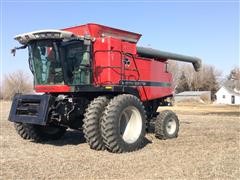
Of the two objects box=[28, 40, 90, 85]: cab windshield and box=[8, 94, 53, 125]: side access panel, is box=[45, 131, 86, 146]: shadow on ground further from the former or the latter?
box=[28, 40, 90, 85]: cab windshield

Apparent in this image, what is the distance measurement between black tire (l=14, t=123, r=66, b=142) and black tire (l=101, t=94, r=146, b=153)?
2.71 meters

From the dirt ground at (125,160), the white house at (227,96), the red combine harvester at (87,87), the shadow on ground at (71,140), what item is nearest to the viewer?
the dirt ground at (125,160)

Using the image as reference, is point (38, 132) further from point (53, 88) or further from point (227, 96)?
point (227, 96)

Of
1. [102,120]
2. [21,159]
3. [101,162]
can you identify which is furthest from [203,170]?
[21,159]

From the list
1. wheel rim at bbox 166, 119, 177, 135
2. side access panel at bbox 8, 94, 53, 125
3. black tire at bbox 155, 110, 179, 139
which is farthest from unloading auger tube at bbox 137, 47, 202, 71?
side access panel at bbox 8, 94, 53, 125

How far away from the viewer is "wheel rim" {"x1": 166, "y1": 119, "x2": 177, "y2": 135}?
13.4 m

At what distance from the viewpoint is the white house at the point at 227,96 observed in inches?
3637

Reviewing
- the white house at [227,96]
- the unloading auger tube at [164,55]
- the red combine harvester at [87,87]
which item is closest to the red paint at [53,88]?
A: the red combine harvester at [87,87]

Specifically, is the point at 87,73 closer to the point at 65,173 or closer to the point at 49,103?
the point at 49,103

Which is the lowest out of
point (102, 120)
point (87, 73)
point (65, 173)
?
point (65, 173)

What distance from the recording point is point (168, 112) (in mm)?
13523

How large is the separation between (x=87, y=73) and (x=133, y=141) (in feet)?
7.32

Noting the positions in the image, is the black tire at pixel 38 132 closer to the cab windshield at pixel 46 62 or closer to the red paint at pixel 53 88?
the red paint at pixel 53 88

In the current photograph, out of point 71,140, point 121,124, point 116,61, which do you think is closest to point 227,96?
point 71,140
